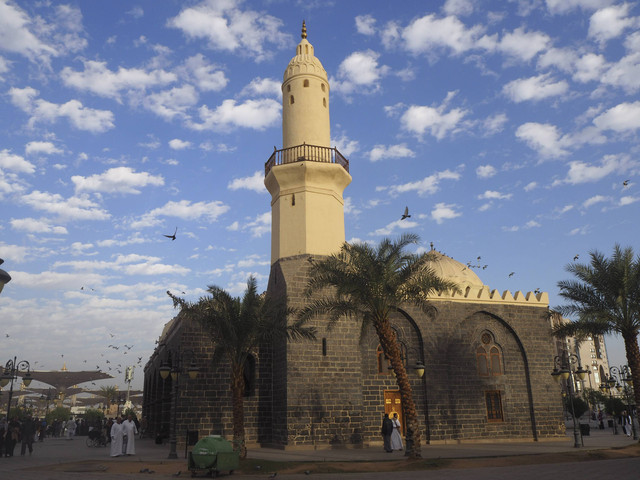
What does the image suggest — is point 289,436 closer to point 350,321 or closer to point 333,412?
point 333,412

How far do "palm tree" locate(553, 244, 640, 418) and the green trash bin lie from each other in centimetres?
1330

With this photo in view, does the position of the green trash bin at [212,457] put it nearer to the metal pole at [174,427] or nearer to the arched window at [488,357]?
the metal pole at [174,427]

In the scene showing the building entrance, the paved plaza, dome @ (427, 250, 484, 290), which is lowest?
the paved plaza

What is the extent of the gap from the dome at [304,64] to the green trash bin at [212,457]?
16.6m

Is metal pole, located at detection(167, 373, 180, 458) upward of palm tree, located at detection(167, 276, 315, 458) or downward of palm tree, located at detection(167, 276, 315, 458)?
downward

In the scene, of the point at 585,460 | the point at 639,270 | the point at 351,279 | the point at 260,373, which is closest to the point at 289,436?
the point at 260,373

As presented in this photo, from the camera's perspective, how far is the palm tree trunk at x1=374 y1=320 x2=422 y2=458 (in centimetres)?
1453

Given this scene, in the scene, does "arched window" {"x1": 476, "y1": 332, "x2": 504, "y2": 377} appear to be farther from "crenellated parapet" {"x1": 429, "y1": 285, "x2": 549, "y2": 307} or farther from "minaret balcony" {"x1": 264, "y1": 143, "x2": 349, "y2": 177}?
"minaret balcony" {"x1": 264, "y1": 143, "x2": 349, "y2": 177}

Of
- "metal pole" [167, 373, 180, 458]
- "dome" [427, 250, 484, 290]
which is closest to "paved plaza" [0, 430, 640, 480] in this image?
"metal pole" [167, 373, 180, 458]

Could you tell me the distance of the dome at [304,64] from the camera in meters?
23.0

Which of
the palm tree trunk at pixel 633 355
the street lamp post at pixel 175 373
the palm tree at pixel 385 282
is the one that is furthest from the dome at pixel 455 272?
the street lamp post at pixel 175 373

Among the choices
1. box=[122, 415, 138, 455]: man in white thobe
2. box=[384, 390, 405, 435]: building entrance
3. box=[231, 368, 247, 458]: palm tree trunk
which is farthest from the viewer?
box=[384, 390, 405, 435]: building entrance

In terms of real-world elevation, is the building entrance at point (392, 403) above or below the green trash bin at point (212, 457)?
above

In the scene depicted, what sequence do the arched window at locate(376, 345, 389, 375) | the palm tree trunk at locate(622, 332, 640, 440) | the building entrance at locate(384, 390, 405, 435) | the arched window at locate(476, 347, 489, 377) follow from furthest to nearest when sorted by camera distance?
the arched window at locate(476, 347, 489, 377) < the arched window at locate(376, 345, 389, 375) < the building entrance at locate(384, 390, 405, 435) < the palm tree trunk at locate(622, 332, 640, 440)
